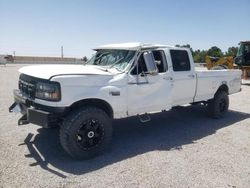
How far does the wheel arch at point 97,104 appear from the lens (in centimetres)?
483

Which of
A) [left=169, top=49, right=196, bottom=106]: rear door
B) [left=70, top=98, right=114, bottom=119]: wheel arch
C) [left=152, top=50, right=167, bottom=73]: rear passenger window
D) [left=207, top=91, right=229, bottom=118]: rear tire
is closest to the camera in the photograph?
[left=70, top=98, right=114, bottom=119]: wheel arch

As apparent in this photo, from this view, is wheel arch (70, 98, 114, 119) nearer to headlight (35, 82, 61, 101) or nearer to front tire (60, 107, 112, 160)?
front tire (60, 107, 112, 160)

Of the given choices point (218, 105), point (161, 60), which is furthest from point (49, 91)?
point (218, 105)

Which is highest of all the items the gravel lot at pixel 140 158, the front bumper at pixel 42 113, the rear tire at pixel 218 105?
the front bumper at pixel 42 113

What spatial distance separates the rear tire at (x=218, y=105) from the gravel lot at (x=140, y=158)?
28.6 inches

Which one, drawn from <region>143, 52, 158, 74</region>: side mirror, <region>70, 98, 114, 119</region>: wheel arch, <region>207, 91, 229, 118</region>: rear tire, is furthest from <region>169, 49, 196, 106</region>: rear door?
<region>70, 98, 114, 119</region>: wheel arch

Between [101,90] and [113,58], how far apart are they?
1433 mm

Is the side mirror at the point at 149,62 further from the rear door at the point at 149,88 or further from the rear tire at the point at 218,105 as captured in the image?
the rear tire at the point at 218,105

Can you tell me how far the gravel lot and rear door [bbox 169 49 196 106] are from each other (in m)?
0.81

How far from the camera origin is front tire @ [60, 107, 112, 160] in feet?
15.1

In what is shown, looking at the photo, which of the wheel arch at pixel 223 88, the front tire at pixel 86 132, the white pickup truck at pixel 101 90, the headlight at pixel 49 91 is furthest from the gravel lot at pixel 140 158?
the wheel arch at pixel 223 88

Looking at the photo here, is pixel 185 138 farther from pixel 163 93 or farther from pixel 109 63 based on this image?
pixel 109 63

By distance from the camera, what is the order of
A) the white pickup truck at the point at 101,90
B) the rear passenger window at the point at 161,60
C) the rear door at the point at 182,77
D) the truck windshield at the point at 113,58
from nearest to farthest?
the white pickup truck at the point at 101,90 < the truck windshield at the point at 113,58 < the rear passenger window at the point at 161,60 < the rear door at the point at 182,77

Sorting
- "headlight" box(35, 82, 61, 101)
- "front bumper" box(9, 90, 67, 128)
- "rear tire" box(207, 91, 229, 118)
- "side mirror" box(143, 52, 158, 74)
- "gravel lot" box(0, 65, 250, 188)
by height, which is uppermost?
"side mirror" box(143, 52, 158, 74)
